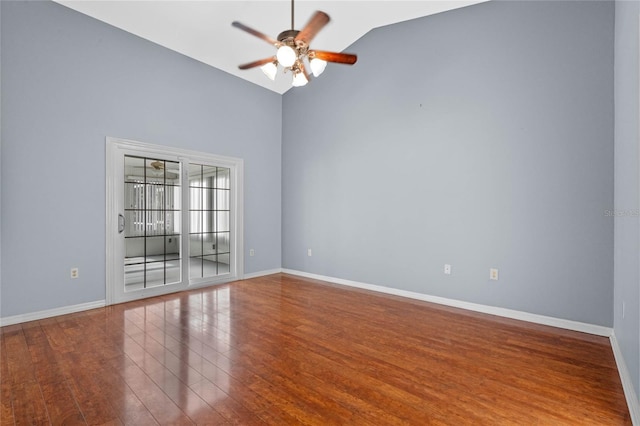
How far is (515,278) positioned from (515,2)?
3081 millimetres

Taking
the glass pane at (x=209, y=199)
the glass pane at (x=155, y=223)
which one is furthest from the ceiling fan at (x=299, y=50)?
the glass pane at (x=155, y=223)

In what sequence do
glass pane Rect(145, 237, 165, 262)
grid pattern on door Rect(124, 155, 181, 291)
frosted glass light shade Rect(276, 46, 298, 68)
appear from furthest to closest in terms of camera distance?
glass pane Rect(145, 237, 165, 262) → grid pattern on door Rect(124, 155, 181, 291) → frosted glass light shade Rect(276, 46, 298, 68)

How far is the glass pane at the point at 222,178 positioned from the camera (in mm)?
5191

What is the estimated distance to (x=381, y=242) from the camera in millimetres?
4605

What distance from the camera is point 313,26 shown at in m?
2.48

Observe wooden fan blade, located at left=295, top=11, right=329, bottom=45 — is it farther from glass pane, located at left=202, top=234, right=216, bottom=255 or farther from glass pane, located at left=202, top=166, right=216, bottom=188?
glass pane, located at left=202, top=234, right=216, bottom=255

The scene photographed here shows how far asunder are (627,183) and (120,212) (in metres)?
5.08

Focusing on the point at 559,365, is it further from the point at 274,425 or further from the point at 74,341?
the point at 74,341

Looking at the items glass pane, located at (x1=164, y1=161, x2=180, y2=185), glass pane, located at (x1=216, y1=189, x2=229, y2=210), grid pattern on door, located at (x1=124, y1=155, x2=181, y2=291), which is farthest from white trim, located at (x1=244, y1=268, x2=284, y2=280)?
glass pane, located at (x1=164, y1=161, x2=180, y2=185)

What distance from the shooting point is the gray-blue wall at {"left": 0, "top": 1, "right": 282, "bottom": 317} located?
3.24 metres

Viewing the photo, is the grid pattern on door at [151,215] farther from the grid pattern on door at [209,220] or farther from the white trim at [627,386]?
the white trim at [627,386]

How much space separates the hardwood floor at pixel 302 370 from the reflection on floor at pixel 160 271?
999 millimetres

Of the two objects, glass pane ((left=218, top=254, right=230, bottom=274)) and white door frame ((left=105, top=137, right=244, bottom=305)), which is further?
glass pane ((left=218, top=254, right=230, bottom=274))

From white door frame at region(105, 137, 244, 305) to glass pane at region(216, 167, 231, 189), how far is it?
0.09 m
